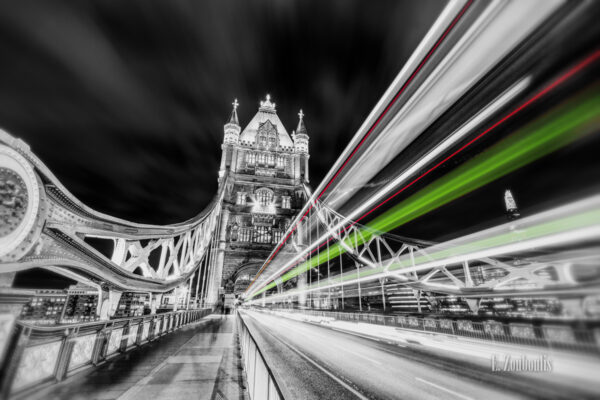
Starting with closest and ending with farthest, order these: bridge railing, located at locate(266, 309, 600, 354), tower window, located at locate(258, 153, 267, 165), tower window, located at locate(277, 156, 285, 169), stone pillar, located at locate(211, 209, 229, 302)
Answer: bridge railing, located at locate(266, 309, 600, 354)
stone pillar, located at locate(211, 209, 229, 302)
tower window, located at locate(258, 153, 267, 165)
tower window, located at locate(277, 156, 285, 169)

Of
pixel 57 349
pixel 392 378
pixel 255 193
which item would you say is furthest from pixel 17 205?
pixel 255 193

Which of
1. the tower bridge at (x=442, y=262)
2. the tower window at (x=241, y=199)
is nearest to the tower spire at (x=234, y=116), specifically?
the tower window at (x=241, y=199)

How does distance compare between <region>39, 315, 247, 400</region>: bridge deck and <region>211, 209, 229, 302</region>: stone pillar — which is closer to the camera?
<region>39, 315, 247, 400</region>: bridge deck

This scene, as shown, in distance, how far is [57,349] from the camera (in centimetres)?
479

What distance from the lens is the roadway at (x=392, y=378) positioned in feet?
16.6

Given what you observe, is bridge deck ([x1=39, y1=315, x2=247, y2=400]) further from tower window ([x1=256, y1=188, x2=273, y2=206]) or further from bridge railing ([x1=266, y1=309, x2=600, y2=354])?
tower window ([x1=256, y1=188, x2=273, y2=206])

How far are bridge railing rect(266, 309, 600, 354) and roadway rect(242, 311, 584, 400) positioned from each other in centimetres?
239

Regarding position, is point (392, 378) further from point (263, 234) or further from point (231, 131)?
point (231, 131)

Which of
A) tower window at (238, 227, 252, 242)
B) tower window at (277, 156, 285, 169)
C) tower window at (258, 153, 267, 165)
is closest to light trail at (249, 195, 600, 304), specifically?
tower window at (238, 227, 252, 242)

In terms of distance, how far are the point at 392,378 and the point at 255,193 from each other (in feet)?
172

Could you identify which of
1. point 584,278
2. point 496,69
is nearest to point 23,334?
point 496,69

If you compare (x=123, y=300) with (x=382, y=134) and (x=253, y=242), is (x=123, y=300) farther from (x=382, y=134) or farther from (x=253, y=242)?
(x=253, y=242)

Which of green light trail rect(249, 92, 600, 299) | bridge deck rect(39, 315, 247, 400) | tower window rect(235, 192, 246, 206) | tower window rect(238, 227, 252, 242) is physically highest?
tower window rect(235, 192, 246, 206)

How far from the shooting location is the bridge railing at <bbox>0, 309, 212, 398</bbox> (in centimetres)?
290
